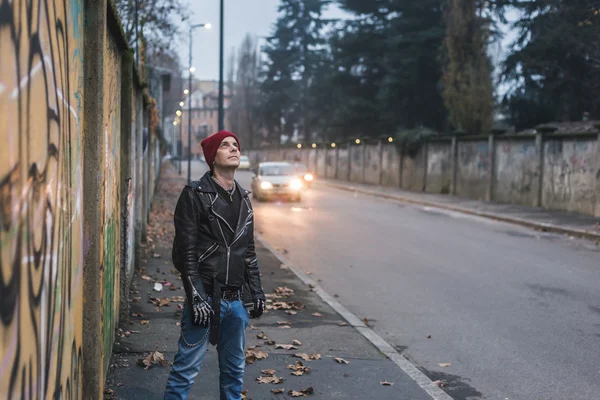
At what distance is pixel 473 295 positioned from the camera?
10.1 meters

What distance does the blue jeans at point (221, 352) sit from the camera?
455 cm

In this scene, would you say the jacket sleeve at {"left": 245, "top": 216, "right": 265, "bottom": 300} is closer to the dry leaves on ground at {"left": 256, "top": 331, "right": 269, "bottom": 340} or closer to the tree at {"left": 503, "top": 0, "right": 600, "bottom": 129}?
the dry leaves on ground at {"left": 256, "top": 331, "right": 269, "bottom": 340}

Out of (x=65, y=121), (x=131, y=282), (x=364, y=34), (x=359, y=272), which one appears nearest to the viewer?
(x=65, y=121)

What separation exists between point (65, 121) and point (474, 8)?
32.7 meters

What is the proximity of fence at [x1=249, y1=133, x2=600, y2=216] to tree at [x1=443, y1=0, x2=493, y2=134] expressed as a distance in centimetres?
190

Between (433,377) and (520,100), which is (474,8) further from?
(433,377)

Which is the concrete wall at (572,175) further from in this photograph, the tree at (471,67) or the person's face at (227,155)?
the person's face at (227,155)

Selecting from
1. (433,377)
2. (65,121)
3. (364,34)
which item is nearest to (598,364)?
(433,377)

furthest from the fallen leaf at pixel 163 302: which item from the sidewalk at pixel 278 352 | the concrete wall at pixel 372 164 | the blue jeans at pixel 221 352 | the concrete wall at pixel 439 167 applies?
the concrete wall at pixel 372 164

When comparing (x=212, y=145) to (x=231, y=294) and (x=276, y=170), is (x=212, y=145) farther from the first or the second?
(x=276, y=170)

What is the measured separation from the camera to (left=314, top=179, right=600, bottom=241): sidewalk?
18.6 m

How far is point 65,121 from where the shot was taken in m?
3.42

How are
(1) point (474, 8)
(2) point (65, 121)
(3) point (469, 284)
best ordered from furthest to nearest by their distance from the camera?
(1) point (474, 8)
(3) point (469, 284)
(2) point (65, 121)

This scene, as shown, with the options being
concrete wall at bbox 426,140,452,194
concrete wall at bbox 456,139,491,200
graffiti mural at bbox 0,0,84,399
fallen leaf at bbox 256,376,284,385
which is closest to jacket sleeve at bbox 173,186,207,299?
graffiti mural at bbox 0,0,84,399
